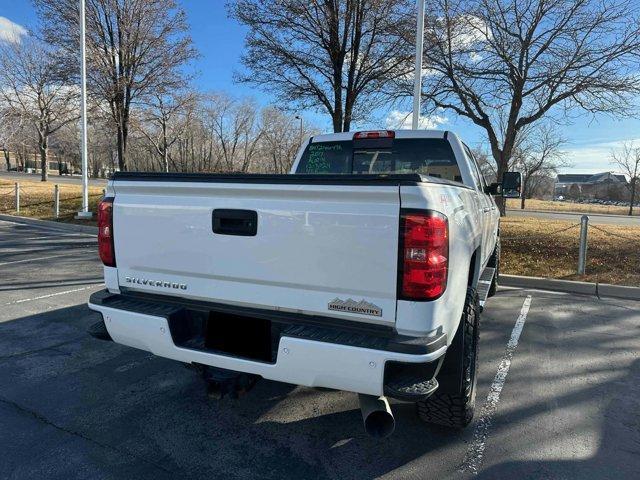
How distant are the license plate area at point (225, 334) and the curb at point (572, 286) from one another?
6632 millimetres

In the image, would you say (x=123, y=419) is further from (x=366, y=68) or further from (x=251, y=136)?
(x=251, y=136)

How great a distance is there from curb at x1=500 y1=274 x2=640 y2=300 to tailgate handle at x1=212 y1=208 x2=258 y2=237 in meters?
6.74

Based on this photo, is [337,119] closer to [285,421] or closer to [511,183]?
[511,183]

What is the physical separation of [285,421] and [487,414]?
151cm

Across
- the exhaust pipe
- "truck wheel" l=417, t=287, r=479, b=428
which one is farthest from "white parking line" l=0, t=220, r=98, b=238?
the exhaust pipe

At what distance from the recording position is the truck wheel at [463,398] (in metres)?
2.82

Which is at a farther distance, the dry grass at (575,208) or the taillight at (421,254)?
the dry grass at (575,208)

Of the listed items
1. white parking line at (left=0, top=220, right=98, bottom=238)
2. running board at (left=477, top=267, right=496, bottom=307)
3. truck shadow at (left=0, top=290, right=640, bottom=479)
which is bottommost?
truck shadow at (left=0, top=290, right=640, bottom=479)

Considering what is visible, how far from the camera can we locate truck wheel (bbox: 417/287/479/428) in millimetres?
2820

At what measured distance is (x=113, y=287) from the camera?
9.93 ft

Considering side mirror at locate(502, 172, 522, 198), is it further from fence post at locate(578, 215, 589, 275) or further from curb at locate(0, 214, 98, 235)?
curb at locate(0, 214, 98, 235)

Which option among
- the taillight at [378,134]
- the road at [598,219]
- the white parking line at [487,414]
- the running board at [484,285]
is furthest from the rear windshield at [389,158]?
the road at [598,219]

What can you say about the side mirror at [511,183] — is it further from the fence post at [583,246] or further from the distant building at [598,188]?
the distant building at [598,188]

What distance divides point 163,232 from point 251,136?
62067 millimetres
